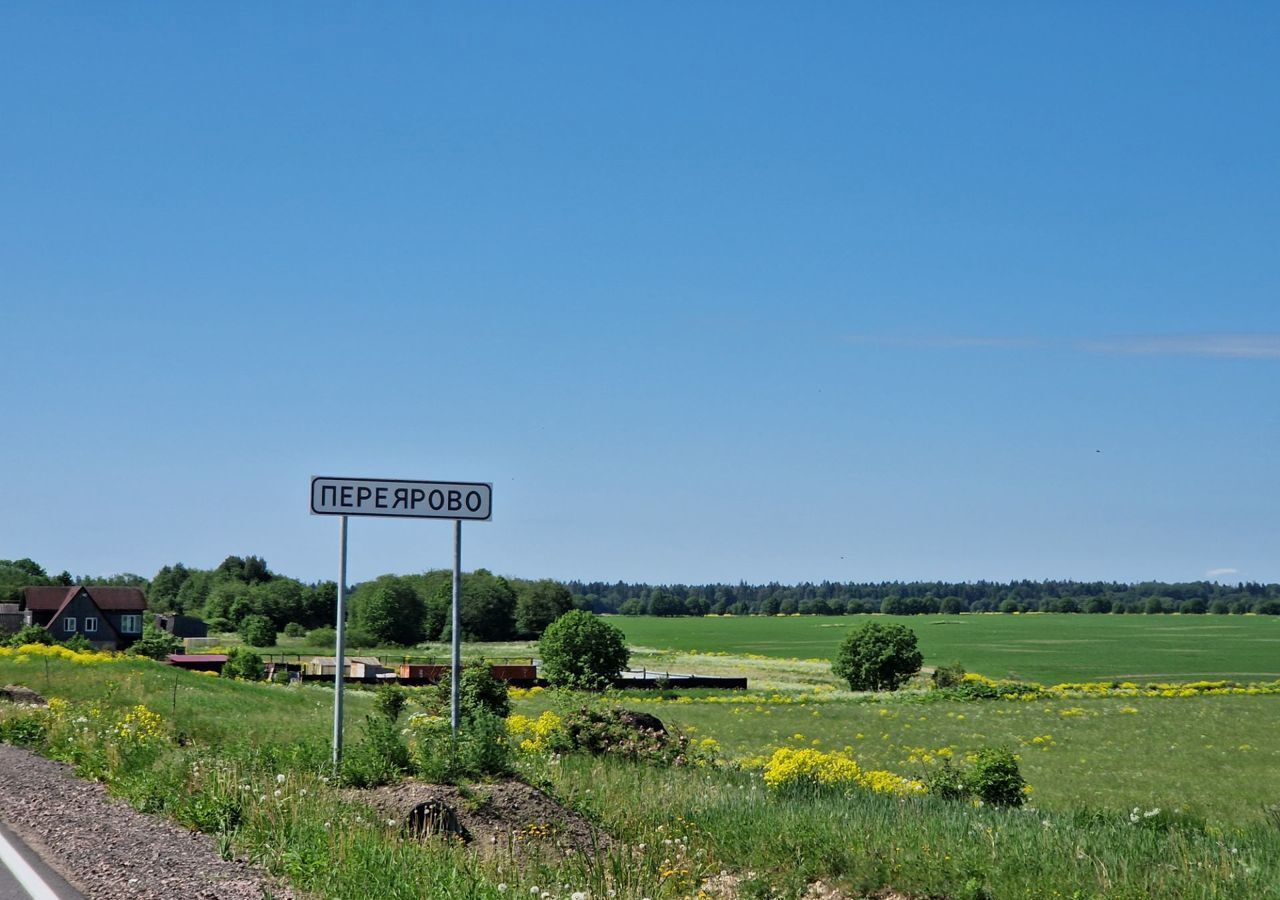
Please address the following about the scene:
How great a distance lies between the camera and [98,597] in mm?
98688

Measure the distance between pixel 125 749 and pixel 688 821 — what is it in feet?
22.9

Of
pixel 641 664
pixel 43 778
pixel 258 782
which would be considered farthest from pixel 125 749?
pixel 641 664

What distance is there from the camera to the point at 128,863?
865cm

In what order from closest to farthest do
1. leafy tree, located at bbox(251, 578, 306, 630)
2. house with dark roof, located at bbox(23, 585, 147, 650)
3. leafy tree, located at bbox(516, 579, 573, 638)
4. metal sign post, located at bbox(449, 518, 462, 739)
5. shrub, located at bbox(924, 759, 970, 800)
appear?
metal sign post, located at bbox(449, 518, 462, 739), shrub, located at bbox(924, 759, 970, 800), house with dark roof, located at bbox(23, 585, 147, 650), leafy tree, located at bbox(516, 579, 573, 638), leafy tree, located at bbox(251, 578, 306, 630)

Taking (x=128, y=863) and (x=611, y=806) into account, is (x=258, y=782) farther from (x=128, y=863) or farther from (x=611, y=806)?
(x=611, y=806)

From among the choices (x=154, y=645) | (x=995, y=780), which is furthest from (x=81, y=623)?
(x=995, y=780)

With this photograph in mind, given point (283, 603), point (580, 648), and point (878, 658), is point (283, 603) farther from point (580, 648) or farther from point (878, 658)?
point (878, 658)

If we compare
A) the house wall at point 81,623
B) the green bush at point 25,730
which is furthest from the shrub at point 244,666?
the green bush at point 25,730

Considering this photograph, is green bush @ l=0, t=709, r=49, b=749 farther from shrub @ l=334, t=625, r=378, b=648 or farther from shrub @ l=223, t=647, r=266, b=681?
shrub @ l=334, t=625, r=378, b=648

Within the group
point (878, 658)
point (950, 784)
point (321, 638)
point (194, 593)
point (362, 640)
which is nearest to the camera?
point (950, 784)

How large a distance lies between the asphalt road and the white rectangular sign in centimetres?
423

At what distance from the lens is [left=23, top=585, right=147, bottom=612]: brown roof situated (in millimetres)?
95875

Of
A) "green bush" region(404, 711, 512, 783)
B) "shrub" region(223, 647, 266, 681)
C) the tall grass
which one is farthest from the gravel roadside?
"shrub" region(223, 647, 266, 681)

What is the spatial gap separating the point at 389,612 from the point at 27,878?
13250cm
